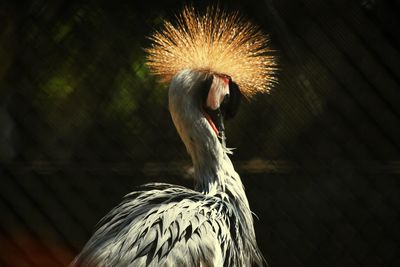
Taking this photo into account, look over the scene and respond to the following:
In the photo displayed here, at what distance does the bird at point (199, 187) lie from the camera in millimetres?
1638

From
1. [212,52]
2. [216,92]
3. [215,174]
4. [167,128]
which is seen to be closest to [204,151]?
[215,174]

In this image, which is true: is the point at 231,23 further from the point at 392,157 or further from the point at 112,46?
the point at 392,157

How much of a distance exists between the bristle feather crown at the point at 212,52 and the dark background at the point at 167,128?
0.36 metres

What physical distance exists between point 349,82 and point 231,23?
26.3 inches

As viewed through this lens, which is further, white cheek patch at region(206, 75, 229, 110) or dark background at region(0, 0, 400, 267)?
dark background at region(0, 0, 400, 267)

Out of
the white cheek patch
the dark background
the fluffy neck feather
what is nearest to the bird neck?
the fluffy neck feather

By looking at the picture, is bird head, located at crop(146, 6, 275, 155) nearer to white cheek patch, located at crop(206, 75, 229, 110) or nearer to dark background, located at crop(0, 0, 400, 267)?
white cheek patch, located at crop(206, 75, 229, 110)

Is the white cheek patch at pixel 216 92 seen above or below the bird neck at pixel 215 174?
above

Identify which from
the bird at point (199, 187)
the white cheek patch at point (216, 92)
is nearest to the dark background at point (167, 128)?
the bird at point (199, 187)

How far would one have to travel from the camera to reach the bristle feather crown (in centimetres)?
199

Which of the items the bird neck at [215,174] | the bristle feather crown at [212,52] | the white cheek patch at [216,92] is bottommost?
the bird neck at [215,174]

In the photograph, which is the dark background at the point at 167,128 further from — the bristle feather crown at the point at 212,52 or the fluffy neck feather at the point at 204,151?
the fluffy neck feather at the point at 204,151

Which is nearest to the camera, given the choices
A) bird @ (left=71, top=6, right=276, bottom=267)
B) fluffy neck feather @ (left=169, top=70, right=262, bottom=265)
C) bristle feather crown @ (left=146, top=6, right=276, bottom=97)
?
bird @ (left=71, top=6, right=276, bottom=267)

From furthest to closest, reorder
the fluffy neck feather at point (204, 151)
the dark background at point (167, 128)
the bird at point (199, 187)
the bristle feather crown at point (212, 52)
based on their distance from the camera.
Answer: the dark background at point (167, 128) < the bristle feather crown at point (212, 52) < the fluffy neck feather at point (204, 151) < the bird at point (199, 187)
